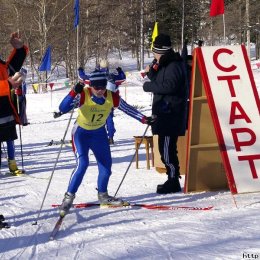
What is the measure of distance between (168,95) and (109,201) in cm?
153

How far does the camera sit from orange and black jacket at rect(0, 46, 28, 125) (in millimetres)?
5227

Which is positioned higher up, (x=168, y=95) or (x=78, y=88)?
(x=78, y=88)

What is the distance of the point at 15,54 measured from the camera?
20.4 ft

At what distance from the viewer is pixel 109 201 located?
637 cm

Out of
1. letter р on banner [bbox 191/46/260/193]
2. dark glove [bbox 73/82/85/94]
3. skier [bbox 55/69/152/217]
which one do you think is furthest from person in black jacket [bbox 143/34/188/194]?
dark glove [bbox 73/82/85/94]

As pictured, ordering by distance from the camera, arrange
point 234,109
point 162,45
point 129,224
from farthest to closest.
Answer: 1. point 162,45
2. point 234,109
3. point 129,224

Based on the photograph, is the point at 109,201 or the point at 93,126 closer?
the point at 93,126

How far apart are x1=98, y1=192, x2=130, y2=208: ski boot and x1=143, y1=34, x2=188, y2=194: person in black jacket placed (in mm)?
928

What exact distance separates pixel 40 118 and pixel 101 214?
15.6 metres

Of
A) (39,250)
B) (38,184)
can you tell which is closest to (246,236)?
(39,250)

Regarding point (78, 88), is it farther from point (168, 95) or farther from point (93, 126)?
point (168, 95)

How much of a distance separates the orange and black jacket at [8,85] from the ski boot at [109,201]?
4.36ft
